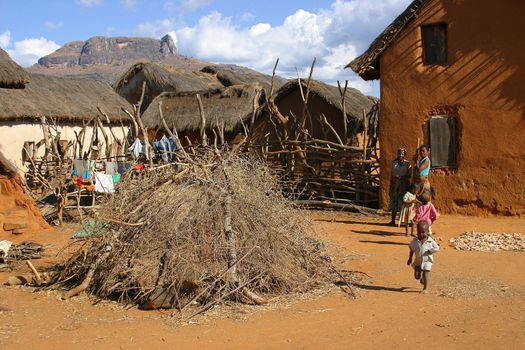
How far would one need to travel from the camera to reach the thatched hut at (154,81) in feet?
89.8

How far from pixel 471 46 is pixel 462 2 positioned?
89 cm

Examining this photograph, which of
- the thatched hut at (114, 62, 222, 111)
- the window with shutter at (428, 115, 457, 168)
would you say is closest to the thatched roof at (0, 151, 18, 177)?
the window with shutter at (428, 115, 457, 168)

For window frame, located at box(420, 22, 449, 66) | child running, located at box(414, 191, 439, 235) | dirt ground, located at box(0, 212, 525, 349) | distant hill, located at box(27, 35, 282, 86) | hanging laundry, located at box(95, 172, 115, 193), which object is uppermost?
distant hill, located at box(27, 35, 282, 86)

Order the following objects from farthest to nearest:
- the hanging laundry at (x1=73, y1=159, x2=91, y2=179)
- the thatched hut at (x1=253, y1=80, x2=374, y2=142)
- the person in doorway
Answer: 1. the thatched hut at (x1=253, y1=80, x2=374, y2=142)
2. the hanging laundry at (x1=73, y1=159, x2=91, y2=179)
3. the person in doorway

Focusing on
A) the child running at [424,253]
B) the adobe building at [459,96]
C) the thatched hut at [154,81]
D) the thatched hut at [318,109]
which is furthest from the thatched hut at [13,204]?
the thatched hut at [154,81]

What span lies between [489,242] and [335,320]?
460 centimetres

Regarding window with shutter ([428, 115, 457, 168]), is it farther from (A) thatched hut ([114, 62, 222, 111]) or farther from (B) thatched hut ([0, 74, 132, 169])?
(A) thatched hut ([114, 62, 222, 111])

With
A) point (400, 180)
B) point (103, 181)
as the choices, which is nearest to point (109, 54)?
point (103, 181)

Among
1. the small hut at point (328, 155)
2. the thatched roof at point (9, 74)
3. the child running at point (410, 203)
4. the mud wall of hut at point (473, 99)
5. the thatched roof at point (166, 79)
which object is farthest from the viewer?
the thatched roof at point (166, 79)

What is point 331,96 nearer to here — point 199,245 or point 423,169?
point 423,169

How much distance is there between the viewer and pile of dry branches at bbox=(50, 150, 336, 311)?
6.91 m

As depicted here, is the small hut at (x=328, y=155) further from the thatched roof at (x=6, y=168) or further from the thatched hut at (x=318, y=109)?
the thatched roof at (x=6, y=168)

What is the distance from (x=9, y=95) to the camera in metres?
21.6

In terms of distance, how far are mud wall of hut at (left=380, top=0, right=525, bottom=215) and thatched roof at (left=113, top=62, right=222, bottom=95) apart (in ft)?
50.0
